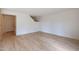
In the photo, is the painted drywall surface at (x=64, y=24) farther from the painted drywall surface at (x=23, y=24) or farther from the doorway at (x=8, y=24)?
the doorway at (x=8, y=24)

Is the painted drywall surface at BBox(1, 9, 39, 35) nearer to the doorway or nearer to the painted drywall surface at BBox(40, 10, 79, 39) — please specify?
the doorway

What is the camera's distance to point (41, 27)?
10055mm

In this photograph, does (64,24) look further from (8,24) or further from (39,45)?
(8,24)

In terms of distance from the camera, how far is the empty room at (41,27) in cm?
558

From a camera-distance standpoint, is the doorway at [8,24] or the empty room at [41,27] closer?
the empty room at [41,27]

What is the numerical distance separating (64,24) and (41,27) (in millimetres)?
3443

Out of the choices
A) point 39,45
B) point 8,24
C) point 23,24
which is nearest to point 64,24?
point 39,45

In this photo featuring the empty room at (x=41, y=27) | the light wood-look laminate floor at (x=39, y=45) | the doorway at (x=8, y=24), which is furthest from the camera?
the doorway at (x=8, y=24)

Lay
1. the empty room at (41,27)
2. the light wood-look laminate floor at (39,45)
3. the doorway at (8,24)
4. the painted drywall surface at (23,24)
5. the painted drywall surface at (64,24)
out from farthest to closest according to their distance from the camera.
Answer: the doorway at (8,24)
the painted drywall surface at (23,24)
the painted drywall surface at (64,24)
the empty room at (41,27)
the light wood-look laminate floor at (39,45)

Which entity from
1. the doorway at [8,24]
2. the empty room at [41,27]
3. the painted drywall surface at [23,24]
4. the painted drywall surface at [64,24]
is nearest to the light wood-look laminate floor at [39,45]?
the empty room at [41,27]

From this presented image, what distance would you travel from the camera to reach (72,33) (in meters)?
6.55
